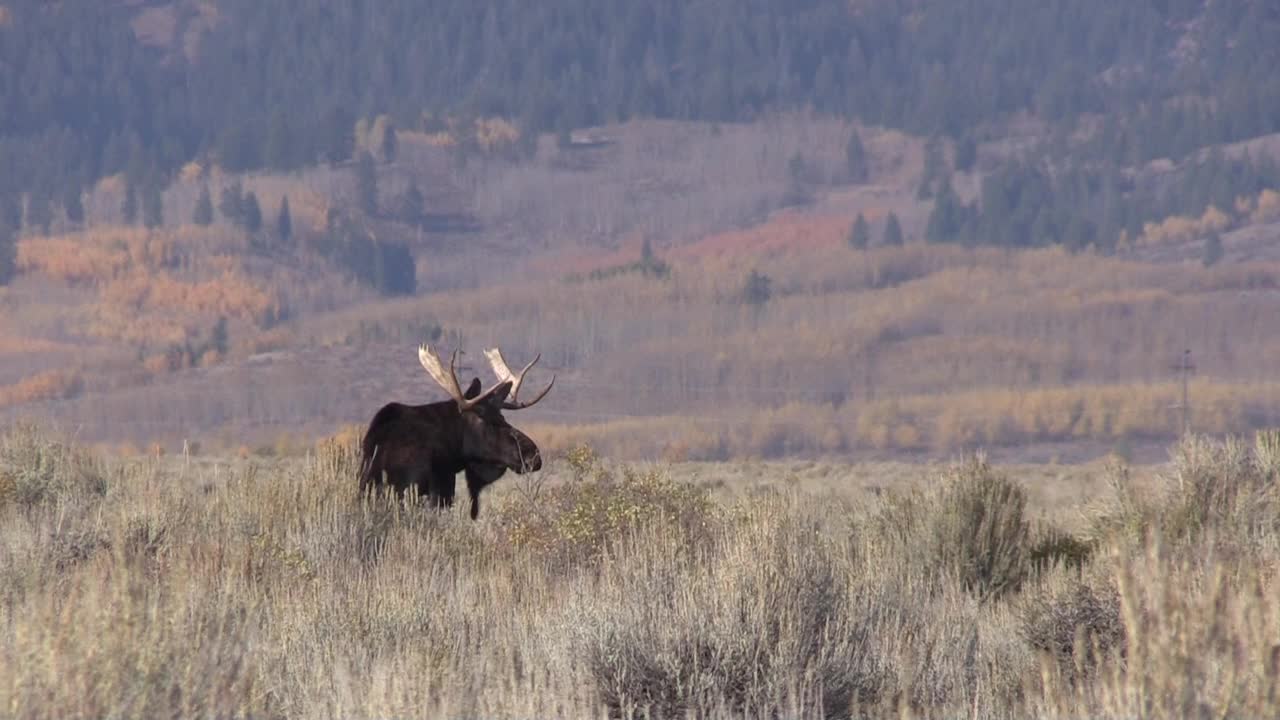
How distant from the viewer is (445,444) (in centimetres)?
1812

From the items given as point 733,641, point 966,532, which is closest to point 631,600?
point 733,641

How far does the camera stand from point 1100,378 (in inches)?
7766

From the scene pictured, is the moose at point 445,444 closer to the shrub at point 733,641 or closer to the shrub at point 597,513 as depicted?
the shrub at point 597,513

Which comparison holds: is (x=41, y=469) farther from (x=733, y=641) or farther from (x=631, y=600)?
(x=733, y=641)

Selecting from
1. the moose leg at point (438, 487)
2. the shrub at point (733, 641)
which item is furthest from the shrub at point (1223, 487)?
the moose leg at point (438, 487)

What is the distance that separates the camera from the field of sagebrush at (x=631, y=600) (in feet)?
31.6

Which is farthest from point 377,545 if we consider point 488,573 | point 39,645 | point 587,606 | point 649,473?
point 39,645

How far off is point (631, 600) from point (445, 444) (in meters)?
5.79

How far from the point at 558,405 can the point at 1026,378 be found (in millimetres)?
41983

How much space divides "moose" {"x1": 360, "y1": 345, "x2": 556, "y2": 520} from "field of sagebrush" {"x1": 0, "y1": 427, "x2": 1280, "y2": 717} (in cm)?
26

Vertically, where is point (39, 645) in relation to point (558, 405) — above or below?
above

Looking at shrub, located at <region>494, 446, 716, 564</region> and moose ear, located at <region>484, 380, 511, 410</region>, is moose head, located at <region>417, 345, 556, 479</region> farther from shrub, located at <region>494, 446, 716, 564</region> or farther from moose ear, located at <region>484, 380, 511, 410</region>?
shrub, located at <region>494, 446, 716, 564</region>

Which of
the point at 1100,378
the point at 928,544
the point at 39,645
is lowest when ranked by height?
the point at 1100,378

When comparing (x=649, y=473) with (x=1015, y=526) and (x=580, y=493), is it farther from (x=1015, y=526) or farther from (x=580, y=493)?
(x=1015, y=526)
